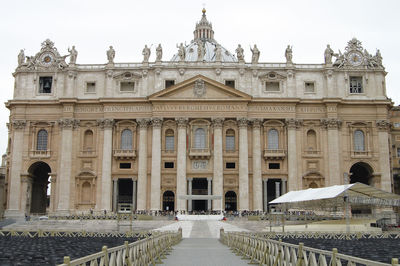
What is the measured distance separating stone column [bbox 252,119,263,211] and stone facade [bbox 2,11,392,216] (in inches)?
5.3

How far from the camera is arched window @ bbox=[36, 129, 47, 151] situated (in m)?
71.5

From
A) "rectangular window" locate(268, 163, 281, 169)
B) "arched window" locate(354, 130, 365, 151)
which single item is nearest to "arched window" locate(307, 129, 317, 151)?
"rectangular window" locate(268, 163, 281, 169)

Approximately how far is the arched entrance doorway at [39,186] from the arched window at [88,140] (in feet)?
22.3

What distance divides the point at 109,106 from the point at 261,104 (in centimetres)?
2091

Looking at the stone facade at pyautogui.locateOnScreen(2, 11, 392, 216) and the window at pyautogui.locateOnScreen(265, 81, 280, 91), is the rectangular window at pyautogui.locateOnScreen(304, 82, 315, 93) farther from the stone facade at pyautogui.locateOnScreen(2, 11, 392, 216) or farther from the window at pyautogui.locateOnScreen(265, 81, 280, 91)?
the window at pyautogui.locateOnScreen(265, 81, 280, 91)

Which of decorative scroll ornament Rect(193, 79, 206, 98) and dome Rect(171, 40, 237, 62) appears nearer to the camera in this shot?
decorative scroll ornament Rect(193, 79, 206, 98)

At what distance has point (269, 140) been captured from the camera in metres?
70.7

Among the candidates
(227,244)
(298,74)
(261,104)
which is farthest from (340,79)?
(227,244)

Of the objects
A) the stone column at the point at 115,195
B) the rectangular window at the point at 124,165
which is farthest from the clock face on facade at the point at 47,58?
the stone column at the point at 115,195

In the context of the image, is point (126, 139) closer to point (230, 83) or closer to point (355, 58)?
point (230, 83)

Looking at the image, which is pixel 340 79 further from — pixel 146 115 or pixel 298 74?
pixel 146 115

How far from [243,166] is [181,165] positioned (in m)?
8.23

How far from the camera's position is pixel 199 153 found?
68375 mm

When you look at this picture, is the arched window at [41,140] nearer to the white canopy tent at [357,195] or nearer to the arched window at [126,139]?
the arched window at [126,139]
